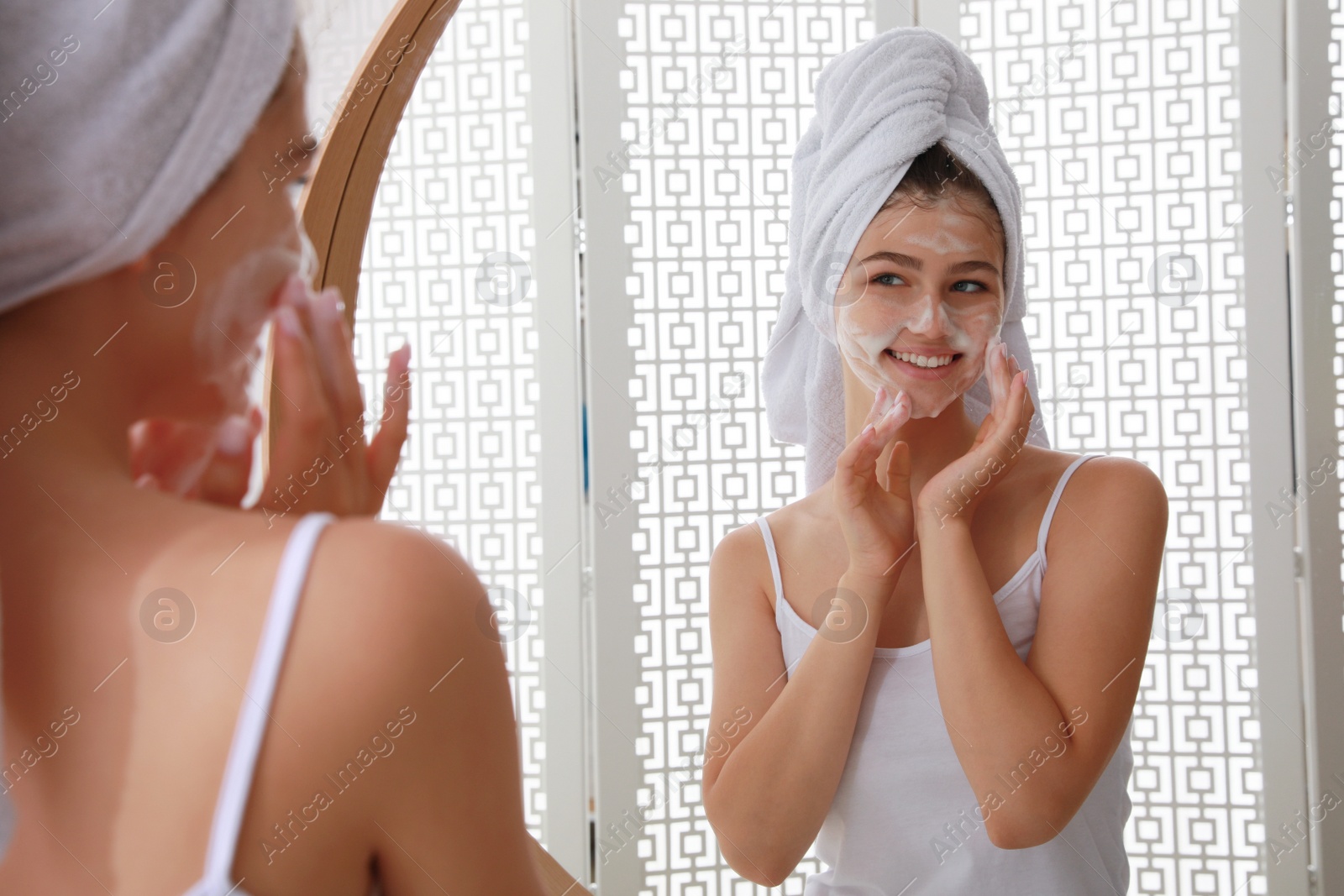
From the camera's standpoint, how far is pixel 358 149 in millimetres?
592

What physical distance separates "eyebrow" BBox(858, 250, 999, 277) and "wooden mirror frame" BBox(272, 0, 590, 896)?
1.39ft

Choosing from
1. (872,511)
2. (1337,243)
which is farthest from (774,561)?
(1337,243)

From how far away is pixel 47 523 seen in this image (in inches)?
10.3

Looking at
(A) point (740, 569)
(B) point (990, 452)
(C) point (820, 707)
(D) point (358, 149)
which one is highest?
(D) point (358, 149)

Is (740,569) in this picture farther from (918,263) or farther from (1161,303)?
(1161,303)

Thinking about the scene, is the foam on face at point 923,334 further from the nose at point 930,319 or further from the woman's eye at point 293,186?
the woman's eye at point 293,186

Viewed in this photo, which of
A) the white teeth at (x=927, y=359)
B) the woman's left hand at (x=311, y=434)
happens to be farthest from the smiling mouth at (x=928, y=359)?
the woman's left hand at (x=311, y=434)

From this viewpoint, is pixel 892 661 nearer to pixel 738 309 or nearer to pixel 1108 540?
pixel 1108 540

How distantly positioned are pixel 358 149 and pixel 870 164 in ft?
1.41

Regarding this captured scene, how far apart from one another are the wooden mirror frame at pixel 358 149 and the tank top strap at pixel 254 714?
0.39 metres

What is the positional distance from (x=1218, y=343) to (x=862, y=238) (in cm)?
64

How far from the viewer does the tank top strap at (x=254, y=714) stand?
24 centimetres

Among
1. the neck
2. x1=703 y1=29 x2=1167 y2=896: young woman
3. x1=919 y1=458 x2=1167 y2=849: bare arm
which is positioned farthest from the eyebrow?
the neck

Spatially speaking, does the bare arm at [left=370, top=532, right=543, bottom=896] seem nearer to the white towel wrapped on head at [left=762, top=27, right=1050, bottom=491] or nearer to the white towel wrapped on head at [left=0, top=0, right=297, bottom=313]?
the white towel wrapped on head at [left=0, top=0, right=297, bottom=313]
